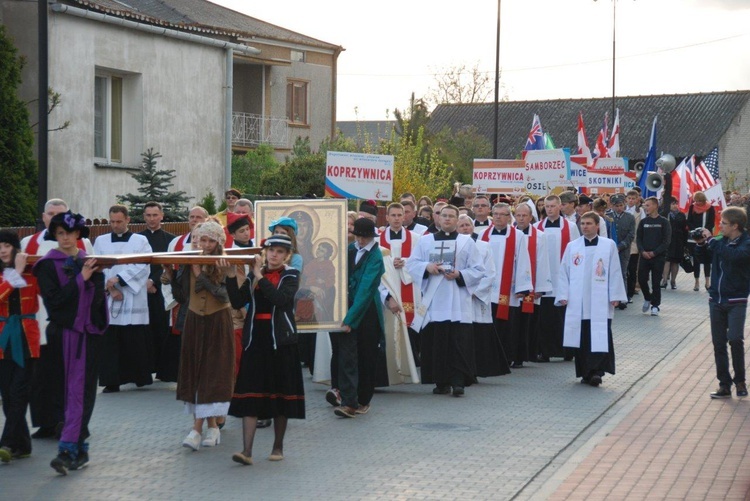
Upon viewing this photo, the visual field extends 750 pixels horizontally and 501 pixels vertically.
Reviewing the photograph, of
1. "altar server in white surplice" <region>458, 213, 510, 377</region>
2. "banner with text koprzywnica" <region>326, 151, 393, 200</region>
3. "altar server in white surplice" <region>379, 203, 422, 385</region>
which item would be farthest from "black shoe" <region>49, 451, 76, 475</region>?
"banner with text koprzywnica" <region>326, 151, 393, 200</region>

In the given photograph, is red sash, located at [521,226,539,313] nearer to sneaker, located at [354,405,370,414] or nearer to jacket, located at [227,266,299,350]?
sneaker, located at [354,405,370,414]

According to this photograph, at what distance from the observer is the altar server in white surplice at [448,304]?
1280 centimetres

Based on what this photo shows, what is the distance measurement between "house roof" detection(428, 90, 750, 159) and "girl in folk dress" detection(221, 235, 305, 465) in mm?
66903

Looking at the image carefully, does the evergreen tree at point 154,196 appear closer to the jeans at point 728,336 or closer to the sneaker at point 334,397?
the sneaker at point 334,397

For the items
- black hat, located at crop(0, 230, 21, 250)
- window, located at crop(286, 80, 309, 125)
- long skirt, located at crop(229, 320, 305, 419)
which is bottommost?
long skirt, located at crop(229, 320, 305, 419)

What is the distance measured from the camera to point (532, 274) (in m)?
15.3

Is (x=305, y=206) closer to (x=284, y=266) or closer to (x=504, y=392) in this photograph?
(x=284, y=266)

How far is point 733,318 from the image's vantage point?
12492 millimetres

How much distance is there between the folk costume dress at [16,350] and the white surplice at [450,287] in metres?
4.80

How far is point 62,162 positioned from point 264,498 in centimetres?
1594

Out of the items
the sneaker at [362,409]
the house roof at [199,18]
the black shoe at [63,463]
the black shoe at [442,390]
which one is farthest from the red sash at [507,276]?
the house roof at [199,18]

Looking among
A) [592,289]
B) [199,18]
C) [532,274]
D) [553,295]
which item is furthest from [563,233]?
[199,18]

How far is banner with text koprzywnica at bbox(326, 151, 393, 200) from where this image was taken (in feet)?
57.4

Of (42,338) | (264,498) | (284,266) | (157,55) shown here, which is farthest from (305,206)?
(157,55)
